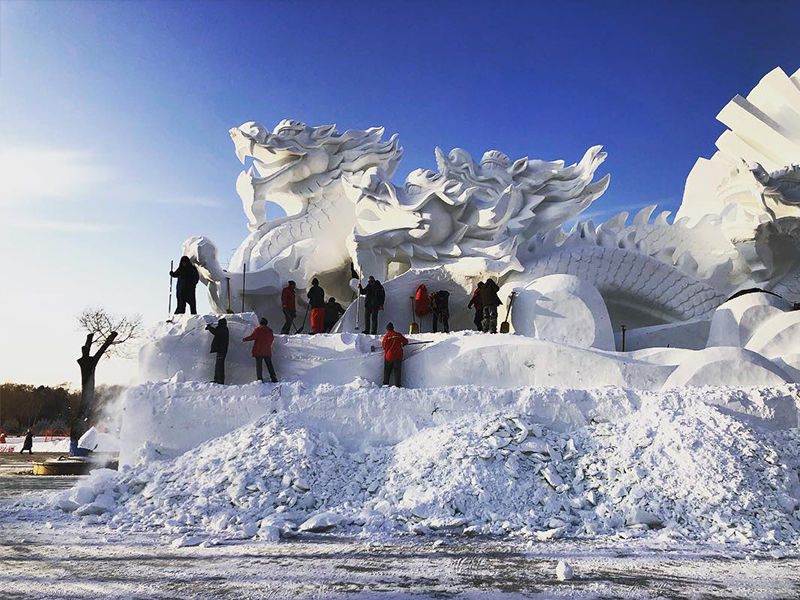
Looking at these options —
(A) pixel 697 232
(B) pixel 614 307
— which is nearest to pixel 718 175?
(A) pixel 697 232

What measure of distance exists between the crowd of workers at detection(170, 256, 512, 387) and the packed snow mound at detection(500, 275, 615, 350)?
1.43 ft

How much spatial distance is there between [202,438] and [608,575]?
5.06 meters

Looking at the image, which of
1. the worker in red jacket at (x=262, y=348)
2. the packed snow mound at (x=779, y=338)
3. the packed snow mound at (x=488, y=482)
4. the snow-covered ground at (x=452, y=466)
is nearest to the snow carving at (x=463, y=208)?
the worker in red jacket at (x=262, y=348)

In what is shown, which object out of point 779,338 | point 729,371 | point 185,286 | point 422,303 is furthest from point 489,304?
point 185,286

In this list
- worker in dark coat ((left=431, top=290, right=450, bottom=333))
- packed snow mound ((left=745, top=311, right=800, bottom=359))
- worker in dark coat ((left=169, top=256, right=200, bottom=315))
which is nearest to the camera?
worker in dark coat ((left=169, top=256, right=200, bottom=315))

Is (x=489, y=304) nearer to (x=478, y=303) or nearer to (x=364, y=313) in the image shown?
(x=478, y=303)

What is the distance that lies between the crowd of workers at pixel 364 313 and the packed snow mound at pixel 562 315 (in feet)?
1.43

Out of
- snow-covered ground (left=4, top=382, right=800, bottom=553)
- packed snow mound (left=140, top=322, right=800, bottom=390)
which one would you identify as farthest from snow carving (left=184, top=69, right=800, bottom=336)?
snow-covered ground (left=4, top=382, right=800, bottom=553)

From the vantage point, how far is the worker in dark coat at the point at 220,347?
339 inches

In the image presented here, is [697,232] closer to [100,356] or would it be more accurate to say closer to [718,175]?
[718,175]

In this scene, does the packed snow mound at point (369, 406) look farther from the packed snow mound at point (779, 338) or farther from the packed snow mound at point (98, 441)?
the packed snow mound at point (98, 441)

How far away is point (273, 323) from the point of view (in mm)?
12195

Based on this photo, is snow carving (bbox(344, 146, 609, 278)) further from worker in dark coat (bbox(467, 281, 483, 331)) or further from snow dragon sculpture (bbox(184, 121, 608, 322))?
worker in dark coat (bbox(467, 281, 483, 331))

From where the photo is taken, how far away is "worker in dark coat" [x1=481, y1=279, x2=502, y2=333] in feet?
33.2
